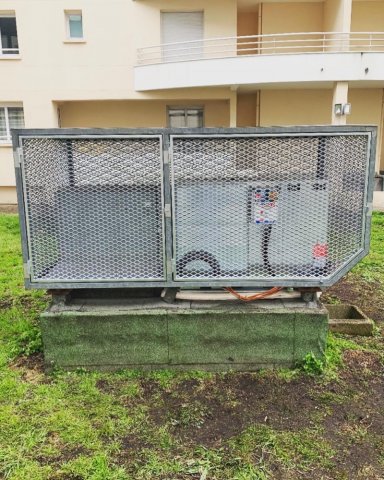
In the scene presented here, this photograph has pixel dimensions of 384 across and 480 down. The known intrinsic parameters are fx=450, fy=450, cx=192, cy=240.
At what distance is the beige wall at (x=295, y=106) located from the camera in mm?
15516

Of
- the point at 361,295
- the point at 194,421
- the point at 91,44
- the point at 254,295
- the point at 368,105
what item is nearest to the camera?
the point at 194,421

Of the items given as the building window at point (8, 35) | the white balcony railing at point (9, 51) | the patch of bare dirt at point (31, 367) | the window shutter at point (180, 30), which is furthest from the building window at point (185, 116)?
the patch of bare dirt at point (31, 367)

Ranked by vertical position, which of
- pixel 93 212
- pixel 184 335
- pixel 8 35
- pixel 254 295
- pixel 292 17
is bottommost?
pixel 184 335

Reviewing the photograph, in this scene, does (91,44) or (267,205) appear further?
(91,44)

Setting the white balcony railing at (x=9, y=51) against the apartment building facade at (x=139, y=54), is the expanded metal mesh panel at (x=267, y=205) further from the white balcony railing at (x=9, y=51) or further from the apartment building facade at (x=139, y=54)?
the white balcony railing at (x=9, y=51)

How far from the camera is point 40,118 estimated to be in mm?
14547

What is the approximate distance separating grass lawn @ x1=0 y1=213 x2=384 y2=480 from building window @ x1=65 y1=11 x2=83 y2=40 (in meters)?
12.9

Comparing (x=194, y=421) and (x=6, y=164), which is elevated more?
(x=6, y=164)

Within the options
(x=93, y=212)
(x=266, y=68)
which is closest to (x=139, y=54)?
(x=266, y=68)

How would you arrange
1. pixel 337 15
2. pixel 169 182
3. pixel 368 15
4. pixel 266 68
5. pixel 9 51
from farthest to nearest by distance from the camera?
pixel 368 15
pixel 9 51
pixel 337 15
pixel 266 68
pixel 169 182

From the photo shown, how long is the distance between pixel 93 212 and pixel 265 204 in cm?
131

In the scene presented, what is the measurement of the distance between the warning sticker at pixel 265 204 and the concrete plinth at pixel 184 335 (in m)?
0.69

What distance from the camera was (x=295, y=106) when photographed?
15633 millimetres

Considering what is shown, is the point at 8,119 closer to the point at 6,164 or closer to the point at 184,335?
the point at 6,164
